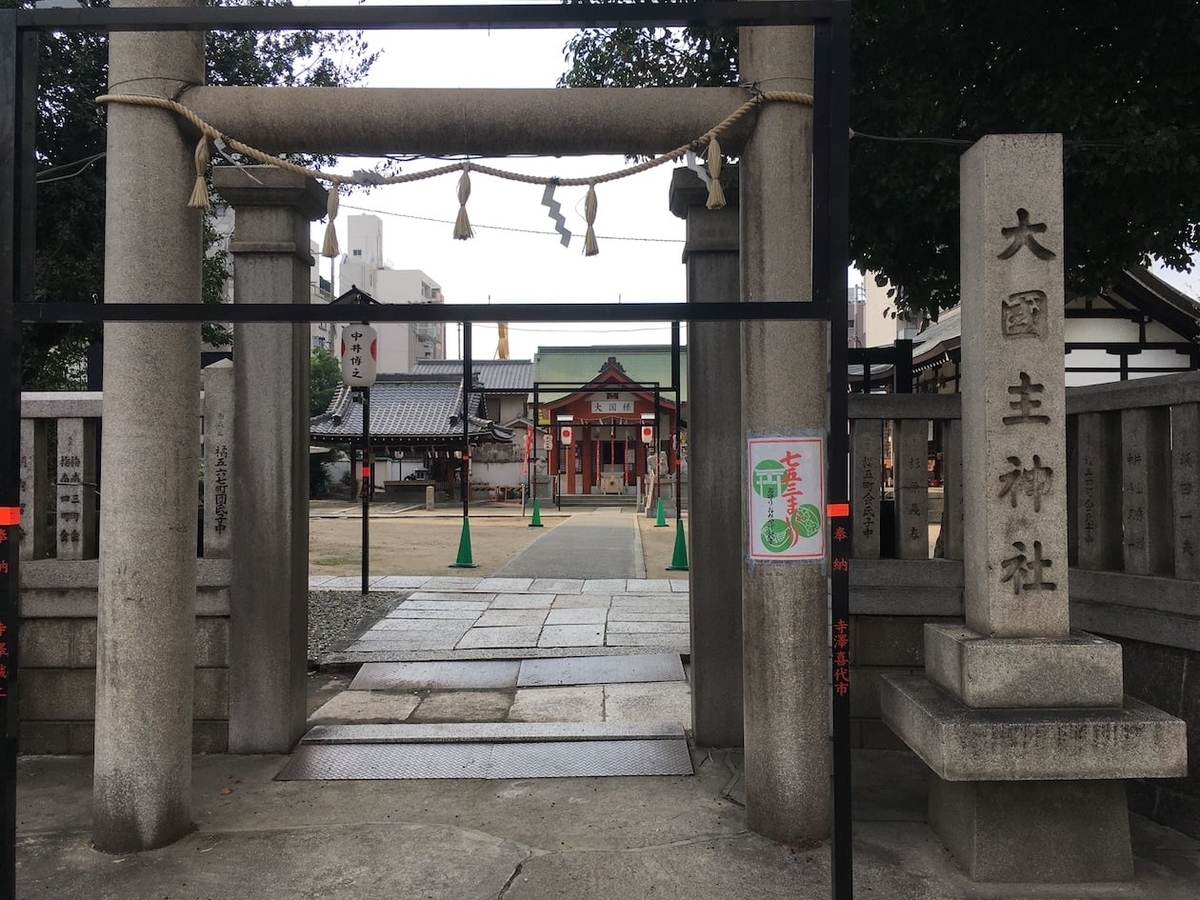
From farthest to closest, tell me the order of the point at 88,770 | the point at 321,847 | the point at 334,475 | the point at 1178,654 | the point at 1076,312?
1. the point at 334,475
2. the point at 1076,312
3. the point at 88,770
4. the point at 1178,654
5. the point at 321,847

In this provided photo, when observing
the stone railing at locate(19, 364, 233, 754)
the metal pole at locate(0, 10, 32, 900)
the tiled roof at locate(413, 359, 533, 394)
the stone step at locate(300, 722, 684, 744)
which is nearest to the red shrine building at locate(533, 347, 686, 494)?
the tiled roof at locate(413, 359, 533, 394)

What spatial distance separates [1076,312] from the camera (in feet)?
49.8

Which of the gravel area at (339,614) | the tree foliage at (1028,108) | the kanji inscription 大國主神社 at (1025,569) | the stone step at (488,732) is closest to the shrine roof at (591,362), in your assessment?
the gravel area at (339,614)

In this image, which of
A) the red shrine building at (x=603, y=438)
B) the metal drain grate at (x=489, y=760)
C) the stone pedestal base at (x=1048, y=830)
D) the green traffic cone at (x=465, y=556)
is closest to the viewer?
the stone pedestal base at (x=1048, y=830)

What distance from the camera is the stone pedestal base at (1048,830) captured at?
3861 mm

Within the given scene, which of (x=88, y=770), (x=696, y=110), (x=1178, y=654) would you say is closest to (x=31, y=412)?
(x=88, y=770)

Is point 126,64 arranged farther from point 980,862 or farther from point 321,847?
point 980,862

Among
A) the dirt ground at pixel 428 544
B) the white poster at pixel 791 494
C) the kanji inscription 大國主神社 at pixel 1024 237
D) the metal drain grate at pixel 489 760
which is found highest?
the kanji inscription 大國主神社 at pixel 1024 237

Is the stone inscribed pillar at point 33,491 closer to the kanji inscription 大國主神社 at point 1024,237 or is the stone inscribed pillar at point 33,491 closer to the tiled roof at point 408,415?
the kanji inscription 大國主神社 at point 1024,237

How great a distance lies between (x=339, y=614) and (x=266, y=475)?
5.43 m

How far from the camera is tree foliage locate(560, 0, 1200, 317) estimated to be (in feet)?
18.6

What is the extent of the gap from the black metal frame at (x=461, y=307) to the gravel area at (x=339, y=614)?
16.9ft

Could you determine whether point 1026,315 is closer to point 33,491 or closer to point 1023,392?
point 1023,392

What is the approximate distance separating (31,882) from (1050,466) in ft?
16.6
